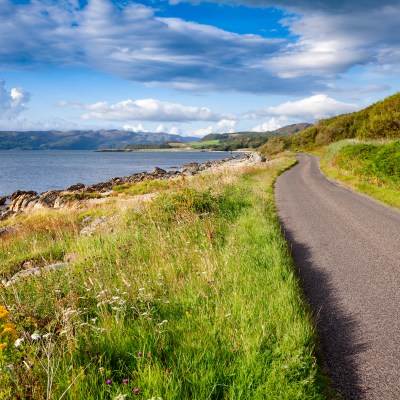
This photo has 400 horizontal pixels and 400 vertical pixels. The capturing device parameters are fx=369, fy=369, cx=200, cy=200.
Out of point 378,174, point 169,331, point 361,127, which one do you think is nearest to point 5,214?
point 378,174

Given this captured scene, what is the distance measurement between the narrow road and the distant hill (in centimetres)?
3492

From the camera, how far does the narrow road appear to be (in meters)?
4.64

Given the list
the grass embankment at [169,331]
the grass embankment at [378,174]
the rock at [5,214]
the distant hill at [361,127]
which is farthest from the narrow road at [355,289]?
the distant hill at [361,127]

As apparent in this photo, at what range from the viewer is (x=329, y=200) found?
746 inches

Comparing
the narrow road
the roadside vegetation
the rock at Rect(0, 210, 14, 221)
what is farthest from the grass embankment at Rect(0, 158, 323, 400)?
the rock at Rect(0, 210, 14, 221)

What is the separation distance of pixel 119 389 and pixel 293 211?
13654mm

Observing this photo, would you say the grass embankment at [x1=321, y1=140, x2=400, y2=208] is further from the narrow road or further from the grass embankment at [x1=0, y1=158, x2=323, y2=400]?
the grass embankment at [x1=0, y1=158, x2=323, y2=400]

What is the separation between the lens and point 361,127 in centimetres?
6450

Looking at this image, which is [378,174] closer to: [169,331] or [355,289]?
[355,289]

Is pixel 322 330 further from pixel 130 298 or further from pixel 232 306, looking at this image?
pixel 130 298

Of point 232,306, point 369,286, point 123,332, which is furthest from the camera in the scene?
point 369,286

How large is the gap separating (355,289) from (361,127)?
64.2m

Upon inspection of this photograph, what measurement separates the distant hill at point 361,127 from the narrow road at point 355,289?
34.9 m

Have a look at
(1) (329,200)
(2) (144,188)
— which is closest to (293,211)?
(1) (329,200)
